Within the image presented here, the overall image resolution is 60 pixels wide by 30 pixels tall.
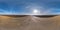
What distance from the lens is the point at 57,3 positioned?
147 centimetres

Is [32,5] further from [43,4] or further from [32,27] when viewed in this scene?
[32,27]

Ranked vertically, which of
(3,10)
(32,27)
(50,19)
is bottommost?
(32,27)

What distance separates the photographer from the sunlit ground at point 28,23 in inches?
58.6

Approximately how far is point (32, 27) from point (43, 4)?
393 mm

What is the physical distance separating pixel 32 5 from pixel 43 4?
0.17 metres

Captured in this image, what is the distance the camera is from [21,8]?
4.94 ft

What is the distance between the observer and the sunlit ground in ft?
4.89

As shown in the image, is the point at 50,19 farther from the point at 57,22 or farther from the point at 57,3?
the point at 57,3

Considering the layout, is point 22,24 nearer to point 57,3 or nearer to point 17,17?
point 17,17

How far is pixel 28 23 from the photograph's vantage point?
150 centimetres

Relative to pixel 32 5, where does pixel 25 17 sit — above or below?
below

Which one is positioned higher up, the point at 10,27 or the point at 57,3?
the point at 57,3

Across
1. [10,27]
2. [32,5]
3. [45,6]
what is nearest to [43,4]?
[45,6]

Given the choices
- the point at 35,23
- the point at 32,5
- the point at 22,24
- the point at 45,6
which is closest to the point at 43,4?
the point at 45,6
